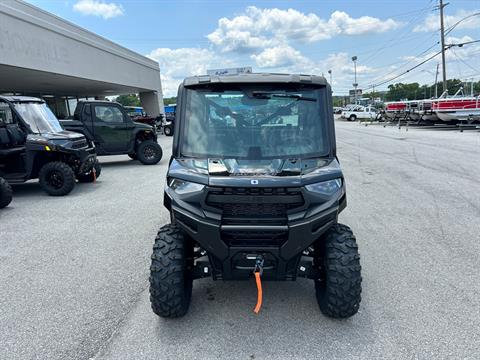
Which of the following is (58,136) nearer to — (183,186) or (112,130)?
(112,130)

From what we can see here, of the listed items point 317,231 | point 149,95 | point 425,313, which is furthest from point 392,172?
point 149,95

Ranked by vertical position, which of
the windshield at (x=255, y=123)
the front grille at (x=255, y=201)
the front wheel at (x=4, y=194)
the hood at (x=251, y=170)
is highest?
the windshield at (x=255, y=123)

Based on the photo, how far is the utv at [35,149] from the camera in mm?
8484

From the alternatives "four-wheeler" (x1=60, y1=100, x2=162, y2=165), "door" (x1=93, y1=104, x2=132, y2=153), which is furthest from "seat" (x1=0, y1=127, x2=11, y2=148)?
"door" (x1=93, y1=104, x2=132, y2=153)

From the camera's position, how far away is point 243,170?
10.3 ft

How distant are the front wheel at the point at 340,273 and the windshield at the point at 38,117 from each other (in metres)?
Result: 7.98

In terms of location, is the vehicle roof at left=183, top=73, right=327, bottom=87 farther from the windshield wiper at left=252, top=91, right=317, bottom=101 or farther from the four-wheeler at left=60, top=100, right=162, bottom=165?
the four-wheeler at left=60, top=100, right=162, bottom=165

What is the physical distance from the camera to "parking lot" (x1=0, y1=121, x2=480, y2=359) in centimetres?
297

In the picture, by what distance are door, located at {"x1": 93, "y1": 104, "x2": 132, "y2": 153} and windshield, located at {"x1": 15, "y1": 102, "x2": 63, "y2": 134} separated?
3544 mm

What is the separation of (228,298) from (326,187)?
1.51 metres

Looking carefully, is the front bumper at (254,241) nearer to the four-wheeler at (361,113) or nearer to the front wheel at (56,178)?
the front wheel at (56,178)

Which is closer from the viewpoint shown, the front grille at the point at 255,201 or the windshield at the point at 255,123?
the front grille at the point at 255,201

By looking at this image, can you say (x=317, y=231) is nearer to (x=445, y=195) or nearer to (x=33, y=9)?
(x=445, y=195)

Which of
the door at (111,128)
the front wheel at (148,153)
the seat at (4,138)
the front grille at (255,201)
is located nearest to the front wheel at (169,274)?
the front grille at (255,201)
